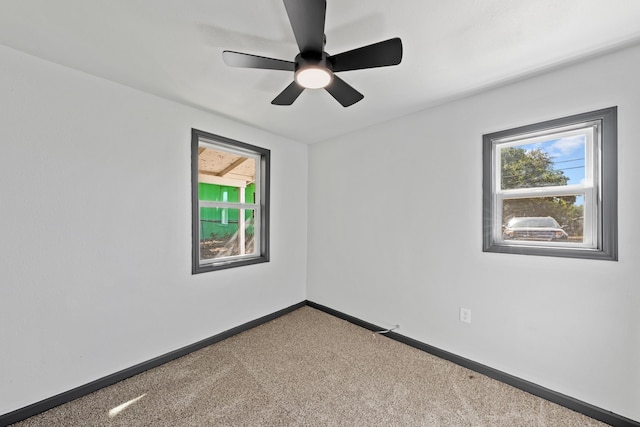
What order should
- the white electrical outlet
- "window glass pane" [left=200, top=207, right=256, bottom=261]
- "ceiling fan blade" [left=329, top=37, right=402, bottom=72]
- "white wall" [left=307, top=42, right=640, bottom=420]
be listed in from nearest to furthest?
"ceiling fan blade" [left=329, top=37, right=402, bottom=72] < "white wall" [left=307, top=42, right=640, bottom=420] < the white electrical outlet < "window glass pane" [left=200, top=207, right=256, bottom=261]

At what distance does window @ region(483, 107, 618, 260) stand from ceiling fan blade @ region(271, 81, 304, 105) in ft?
5.15

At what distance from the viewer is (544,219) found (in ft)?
6.25

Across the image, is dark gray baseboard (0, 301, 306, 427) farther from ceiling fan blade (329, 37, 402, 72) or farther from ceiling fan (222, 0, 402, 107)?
ceiling fan blade (329, 37, 402, 72)

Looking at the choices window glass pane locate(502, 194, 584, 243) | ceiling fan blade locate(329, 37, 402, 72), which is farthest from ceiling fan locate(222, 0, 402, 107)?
window glass pane locate(502, 194, 584, 243)

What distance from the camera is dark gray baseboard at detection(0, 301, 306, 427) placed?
1.59 metres

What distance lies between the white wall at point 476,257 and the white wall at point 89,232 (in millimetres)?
1592

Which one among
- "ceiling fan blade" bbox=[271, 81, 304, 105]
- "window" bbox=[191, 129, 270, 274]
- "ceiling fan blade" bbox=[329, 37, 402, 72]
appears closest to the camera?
"ceiling fan blade" bbox=[329, 37, 402, 72]

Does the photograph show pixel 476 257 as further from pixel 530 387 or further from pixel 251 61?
pixel 251 61

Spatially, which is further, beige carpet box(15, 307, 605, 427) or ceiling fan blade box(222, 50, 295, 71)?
beige carpet box(15, 307, 605, 427)

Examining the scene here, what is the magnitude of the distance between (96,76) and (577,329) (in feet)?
12.6

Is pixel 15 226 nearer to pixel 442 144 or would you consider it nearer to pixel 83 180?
pixel 83 180

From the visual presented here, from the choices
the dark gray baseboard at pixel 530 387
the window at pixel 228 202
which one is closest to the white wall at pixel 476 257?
the dark gray baseboard at pixel 530 387

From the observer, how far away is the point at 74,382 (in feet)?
5.87

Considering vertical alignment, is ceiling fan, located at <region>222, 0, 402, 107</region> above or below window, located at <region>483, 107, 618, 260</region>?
above
